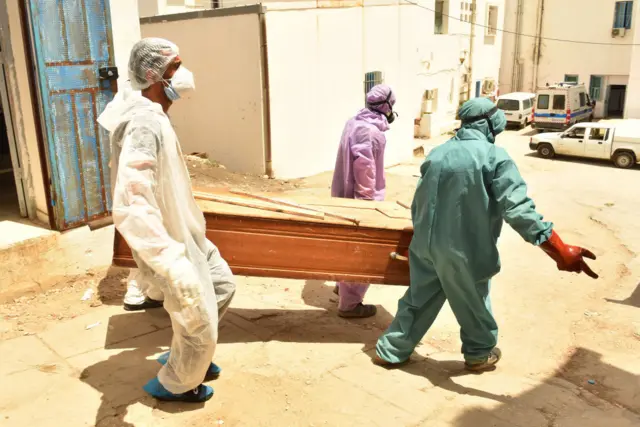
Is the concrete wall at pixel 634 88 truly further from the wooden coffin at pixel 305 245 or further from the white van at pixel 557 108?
the wooden coffin at pixel 305 245

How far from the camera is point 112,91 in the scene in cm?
480

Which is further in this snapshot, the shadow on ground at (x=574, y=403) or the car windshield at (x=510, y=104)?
the car windshield at (x=510, y=104)

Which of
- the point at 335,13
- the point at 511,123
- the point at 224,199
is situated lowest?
the point at 511,123

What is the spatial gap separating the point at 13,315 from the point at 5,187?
2607 millimetres

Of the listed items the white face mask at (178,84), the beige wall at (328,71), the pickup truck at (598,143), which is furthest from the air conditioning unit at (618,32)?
the white face mask at (178,84)

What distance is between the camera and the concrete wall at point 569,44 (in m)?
20.3

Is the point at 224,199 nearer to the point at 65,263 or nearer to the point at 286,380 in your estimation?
the point at 286,380

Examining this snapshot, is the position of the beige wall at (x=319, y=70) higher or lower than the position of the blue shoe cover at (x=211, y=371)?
higher

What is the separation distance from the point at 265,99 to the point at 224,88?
3.30 feet

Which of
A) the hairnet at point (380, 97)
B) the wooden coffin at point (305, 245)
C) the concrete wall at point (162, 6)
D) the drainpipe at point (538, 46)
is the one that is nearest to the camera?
the wooden coffin at point (305, 245)

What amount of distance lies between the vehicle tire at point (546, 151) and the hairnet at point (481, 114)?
12225mm

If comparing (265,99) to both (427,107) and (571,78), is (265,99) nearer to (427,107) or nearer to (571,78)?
(427,107)

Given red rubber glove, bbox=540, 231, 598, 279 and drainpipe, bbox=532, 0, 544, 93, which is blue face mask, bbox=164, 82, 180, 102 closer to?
red rubber glove, bbox=540, 231, 598, 279

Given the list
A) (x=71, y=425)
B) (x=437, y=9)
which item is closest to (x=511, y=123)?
(x=437, y=9)
